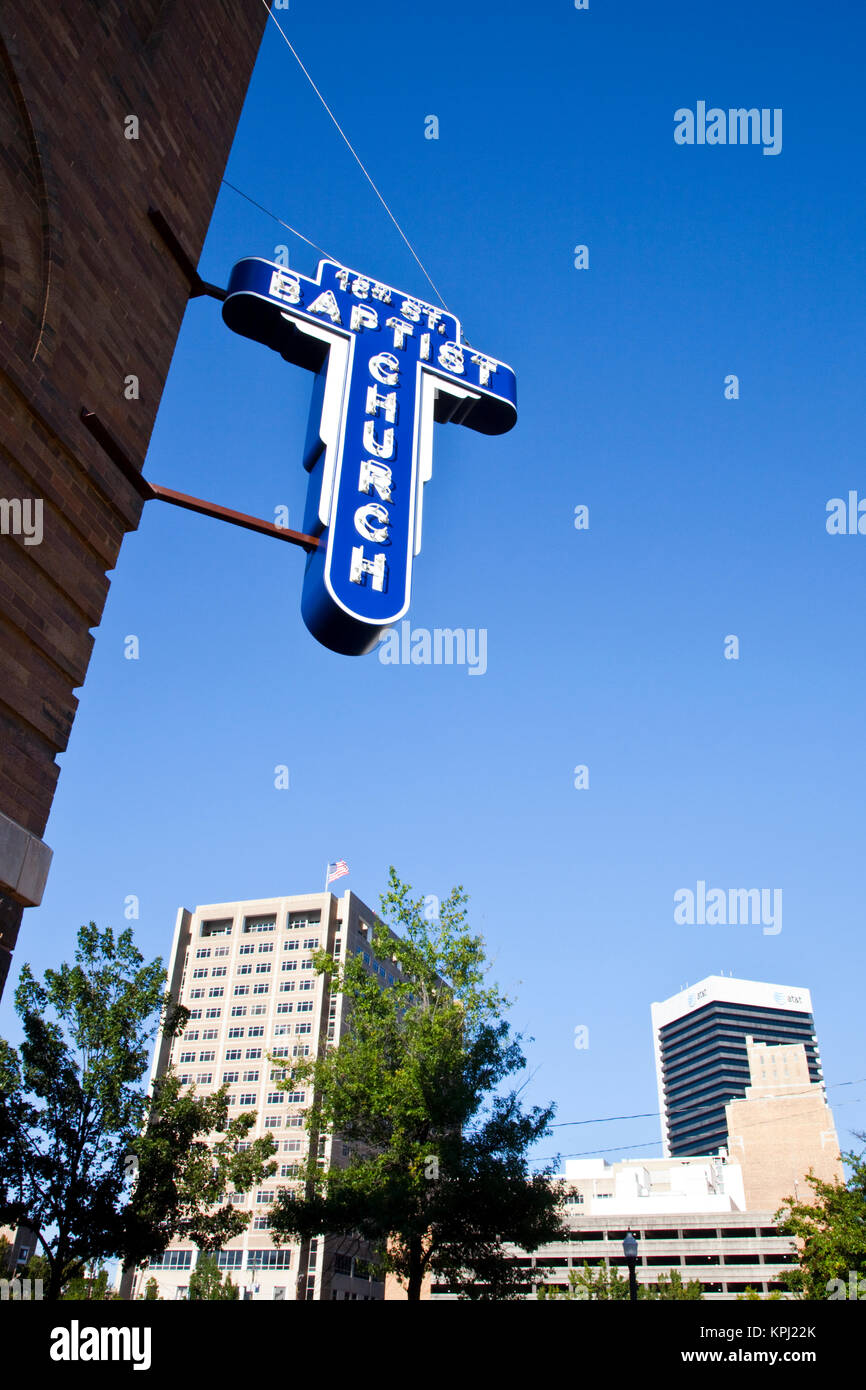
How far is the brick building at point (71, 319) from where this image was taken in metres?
6.36

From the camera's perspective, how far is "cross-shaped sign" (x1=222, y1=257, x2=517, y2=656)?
416 inches

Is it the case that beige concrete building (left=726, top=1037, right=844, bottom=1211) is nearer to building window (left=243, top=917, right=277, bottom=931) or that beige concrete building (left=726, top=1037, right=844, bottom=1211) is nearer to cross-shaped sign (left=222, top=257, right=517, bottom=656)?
building window (left=243, top=917, right=277, bottom=931)

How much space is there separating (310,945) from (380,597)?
320 ft

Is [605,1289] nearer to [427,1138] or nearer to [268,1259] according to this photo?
[268,1259]

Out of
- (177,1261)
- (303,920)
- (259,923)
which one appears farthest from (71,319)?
(259,923)

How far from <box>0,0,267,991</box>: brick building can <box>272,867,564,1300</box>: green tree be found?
16158 mm

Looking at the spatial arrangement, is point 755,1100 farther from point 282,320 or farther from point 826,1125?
point 282,320

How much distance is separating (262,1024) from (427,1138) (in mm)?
84256

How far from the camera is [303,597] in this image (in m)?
10.6

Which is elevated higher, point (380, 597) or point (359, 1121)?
point (380, 597)

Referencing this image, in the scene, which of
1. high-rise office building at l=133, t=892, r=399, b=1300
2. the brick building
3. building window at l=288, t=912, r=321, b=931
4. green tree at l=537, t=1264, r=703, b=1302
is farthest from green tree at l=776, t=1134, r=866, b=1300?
building window at l=288, t=912, r=321, b=931
